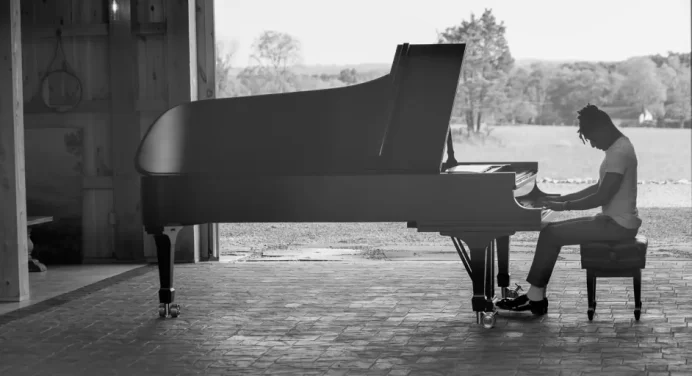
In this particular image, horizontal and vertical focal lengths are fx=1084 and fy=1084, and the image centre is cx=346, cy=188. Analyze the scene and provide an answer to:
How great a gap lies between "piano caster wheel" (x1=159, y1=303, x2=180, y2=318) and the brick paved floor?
0.07 metres

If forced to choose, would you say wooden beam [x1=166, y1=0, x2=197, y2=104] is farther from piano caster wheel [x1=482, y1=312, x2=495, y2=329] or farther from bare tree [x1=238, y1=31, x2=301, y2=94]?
piano caster wheel [x1=482, y1=312, x2=495, y2=329]

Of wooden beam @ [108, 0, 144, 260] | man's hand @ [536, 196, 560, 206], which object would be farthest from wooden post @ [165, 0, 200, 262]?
man's hand @ [536, 196, 560, 206]

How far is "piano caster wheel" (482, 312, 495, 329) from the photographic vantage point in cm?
536

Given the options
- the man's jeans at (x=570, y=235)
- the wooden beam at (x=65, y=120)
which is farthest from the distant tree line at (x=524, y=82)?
the man's jeans at (x=570, y=235)

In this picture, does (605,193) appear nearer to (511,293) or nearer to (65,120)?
(511,293)

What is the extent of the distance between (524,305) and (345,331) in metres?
1.01

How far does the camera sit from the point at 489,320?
5.36 metres

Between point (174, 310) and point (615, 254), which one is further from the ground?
point (615, 254)

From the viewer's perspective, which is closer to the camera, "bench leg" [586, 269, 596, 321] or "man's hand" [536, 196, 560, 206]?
"bench leg" [586, 269, 596, 321]

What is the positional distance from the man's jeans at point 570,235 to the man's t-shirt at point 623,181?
1.6 inches

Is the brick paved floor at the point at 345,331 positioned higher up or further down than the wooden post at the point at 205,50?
further down

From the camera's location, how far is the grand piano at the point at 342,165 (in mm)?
5117

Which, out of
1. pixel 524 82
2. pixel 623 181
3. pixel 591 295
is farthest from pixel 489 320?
pixel 524 82

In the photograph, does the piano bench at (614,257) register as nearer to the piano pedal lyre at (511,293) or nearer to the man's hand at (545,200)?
the man's hand at (545,200)
